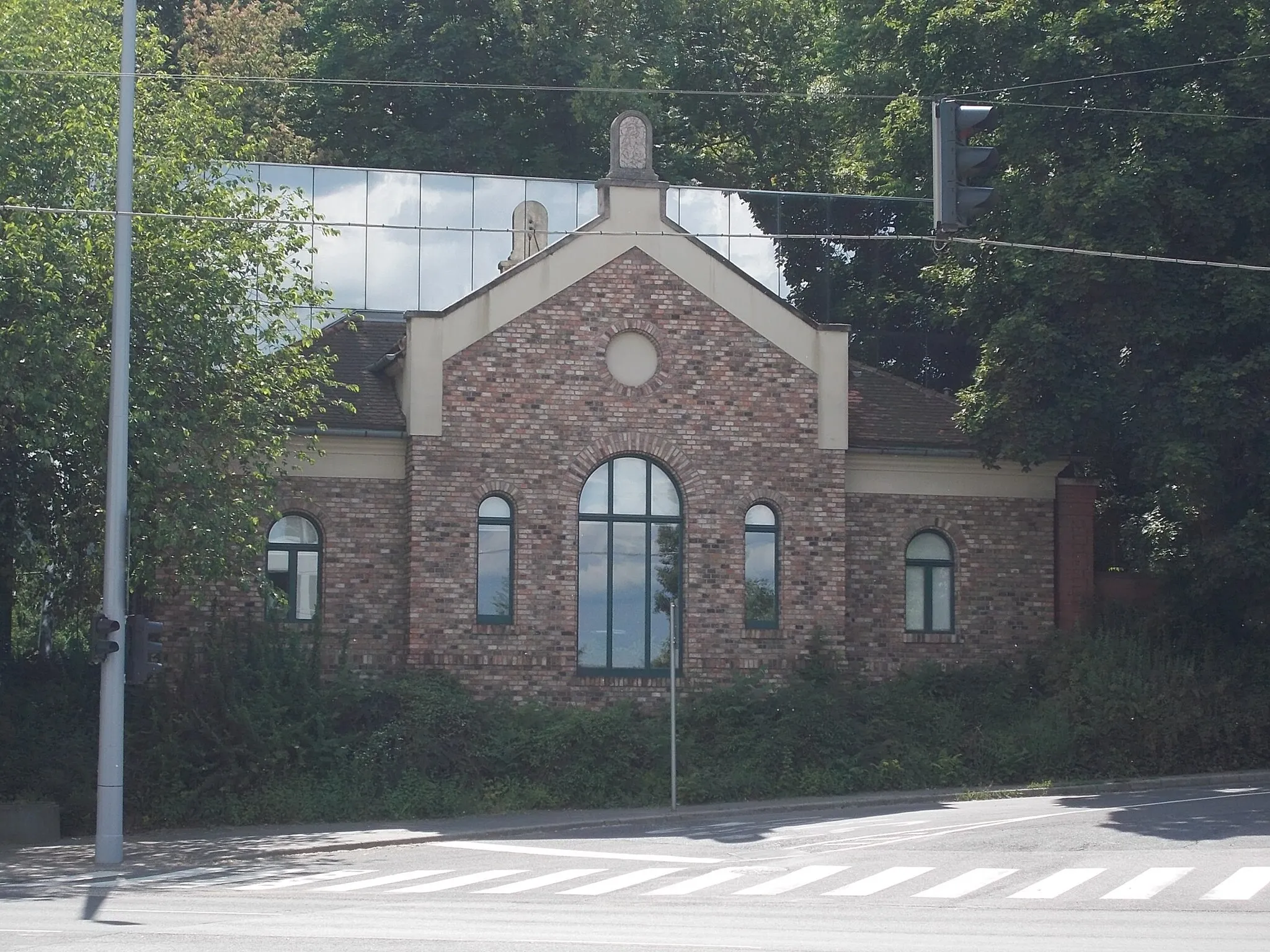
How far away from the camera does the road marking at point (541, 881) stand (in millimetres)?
16609

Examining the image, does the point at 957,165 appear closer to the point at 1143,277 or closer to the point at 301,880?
the point at 301,880

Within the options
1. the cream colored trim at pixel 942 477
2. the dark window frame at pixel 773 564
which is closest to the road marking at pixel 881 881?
the dark window frame at pixel 773 564

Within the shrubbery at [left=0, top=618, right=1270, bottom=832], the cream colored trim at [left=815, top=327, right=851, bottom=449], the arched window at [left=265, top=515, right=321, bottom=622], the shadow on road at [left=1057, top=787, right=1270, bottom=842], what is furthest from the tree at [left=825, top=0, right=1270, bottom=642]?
the arched window at [left=265, top=515, right=321, bottom=622]

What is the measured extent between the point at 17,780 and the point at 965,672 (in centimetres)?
1508

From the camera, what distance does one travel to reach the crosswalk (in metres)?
15.6

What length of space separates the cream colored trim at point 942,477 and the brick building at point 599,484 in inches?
22.1

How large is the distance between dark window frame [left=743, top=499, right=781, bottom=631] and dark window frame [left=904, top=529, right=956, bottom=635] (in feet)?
8.42

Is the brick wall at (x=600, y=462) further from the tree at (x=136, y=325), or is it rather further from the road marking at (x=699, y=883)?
the road marking at (x=699, y=883)

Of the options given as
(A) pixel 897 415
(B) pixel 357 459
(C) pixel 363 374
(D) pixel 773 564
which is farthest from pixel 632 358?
(A) pixel 897 415

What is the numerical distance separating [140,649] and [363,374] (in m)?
10.9

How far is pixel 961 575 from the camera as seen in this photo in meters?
30.7

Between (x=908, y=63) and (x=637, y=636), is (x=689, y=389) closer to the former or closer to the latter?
(x=637, y=636)

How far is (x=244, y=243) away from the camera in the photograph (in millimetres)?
24500

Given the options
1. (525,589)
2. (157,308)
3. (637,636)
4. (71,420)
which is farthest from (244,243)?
(637,636)
